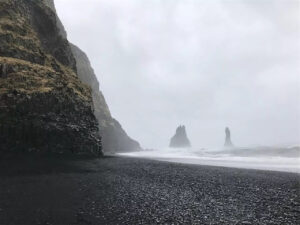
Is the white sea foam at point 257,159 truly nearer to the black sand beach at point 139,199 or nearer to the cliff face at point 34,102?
the black sand beach at point 139,199

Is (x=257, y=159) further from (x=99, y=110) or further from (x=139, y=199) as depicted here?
(x=99, y=110)

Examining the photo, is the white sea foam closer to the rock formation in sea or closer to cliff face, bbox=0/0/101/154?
the rock formation in sea

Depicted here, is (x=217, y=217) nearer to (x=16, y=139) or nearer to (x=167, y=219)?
(x=167, y=219)

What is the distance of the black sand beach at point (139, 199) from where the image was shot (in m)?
17.3

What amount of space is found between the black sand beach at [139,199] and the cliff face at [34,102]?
13431mm

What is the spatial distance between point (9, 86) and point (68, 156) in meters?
15.6

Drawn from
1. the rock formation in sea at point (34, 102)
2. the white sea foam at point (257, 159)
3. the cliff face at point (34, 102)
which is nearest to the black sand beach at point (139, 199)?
the rock formation in sea at point (34, 102)

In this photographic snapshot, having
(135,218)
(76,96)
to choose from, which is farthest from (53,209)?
(76,96)

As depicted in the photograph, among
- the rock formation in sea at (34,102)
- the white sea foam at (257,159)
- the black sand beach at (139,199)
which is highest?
the rock formation in sea at (34,102)

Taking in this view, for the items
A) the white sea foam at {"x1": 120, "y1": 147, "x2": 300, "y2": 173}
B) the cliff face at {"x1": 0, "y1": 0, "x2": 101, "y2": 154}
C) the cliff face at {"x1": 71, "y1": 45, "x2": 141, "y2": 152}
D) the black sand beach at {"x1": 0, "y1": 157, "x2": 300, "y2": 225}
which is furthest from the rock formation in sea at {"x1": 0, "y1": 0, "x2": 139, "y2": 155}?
the cliff face at {"x1": 71, "y1": 45, "x2": 141, "y2": 152}

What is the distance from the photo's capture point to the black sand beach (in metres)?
17.3

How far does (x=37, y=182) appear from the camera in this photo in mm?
25578

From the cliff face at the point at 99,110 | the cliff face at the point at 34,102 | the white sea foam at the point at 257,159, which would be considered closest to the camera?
the cliff face at the point at 34,102

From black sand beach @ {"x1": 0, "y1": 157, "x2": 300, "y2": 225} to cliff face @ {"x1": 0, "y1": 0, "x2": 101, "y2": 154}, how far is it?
44.1ft
